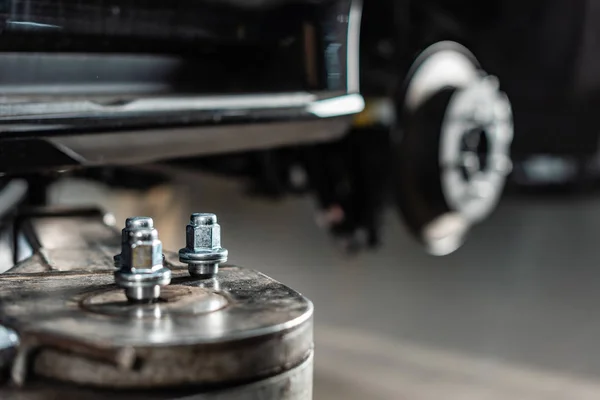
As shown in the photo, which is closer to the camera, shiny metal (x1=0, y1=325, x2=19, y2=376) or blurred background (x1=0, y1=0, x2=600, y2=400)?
shiny metal (x1=0, y1=325, x2=19, y2=376)

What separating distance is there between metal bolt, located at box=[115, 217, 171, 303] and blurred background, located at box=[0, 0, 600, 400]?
264mm

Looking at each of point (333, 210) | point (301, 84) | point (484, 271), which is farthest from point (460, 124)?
point (484, 271)

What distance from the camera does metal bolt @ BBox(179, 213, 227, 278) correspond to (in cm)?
49

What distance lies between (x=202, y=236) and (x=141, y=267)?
80mm

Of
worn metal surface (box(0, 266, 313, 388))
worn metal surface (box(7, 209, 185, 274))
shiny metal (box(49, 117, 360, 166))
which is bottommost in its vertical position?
worn metal surface (box(7, 209, 185, 274))

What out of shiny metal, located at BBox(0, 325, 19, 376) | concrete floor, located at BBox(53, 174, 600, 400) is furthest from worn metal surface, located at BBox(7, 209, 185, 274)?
concrete floor, located at BBox(53, 174, 600, 400)

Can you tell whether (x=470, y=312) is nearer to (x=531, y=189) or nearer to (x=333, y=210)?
(x=333, y=210)

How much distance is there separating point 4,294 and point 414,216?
96 centimetres

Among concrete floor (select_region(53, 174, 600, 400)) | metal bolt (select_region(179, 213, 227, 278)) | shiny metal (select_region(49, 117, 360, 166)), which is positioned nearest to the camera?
metal bolt (select_region(179, 213, 227, 278))

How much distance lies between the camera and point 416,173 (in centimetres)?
129

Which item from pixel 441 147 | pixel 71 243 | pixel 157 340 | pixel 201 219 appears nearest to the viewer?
pixel 157 340

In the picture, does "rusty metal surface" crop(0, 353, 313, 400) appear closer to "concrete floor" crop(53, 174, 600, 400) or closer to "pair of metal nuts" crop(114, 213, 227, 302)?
"pair of metal nuts" crop(114, 213, 227, 302)

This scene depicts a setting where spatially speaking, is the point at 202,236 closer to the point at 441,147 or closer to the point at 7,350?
the point at 7,350

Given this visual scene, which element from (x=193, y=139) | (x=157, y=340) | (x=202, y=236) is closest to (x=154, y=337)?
(x=157, y=340)
